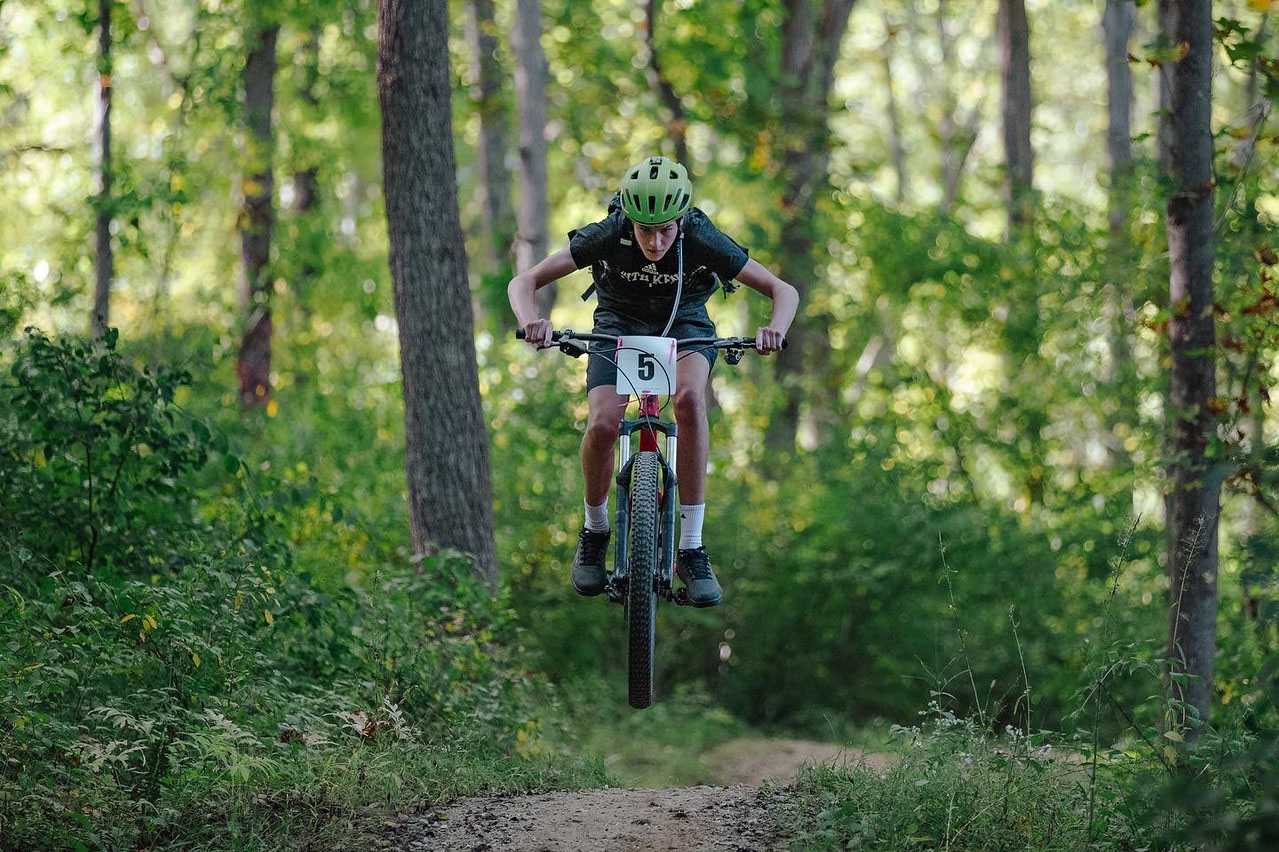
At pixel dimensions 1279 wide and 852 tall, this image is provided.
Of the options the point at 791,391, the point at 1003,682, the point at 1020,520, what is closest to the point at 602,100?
the point at 791,391

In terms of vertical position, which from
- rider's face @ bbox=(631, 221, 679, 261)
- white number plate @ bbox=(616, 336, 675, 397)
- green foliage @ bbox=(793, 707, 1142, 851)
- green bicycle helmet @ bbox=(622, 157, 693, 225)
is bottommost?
green foliage @ bbox=(793, 707, 1142, 851)

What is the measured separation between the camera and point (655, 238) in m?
7.29

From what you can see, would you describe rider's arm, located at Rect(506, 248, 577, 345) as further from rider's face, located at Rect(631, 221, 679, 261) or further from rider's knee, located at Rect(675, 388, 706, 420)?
rider's knee, located at Rect(675, 388, 706, 420)

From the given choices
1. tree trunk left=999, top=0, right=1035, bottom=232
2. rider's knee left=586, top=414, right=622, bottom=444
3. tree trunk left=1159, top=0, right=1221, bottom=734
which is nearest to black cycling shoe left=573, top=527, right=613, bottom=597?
rider's knee left=586, top=414, right=622, bottom=444

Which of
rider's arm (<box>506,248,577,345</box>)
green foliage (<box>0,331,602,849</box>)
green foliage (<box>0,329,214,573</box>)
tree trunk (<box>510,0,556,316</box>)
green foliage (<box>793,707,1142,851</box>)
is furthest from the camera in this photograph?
tree trunk (<box>510,0,556,316</box>)

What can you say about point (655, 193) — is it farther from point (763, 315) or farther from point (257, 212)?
point (257, 212)

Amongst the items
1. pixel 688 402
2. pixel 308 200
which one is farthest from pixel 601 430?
pixel 308 200

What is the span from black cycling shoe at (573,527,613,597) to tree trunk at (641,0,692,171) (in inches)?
519

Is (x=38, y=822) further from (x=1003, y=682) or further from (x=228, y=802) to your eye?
(x=1003, y=682)

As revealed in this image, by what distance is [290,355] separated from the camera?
2089 cm

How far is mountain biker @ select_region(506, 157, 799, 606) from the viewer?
23.5ft

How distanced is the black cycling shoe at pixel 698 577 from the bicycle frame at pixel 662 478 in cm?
12

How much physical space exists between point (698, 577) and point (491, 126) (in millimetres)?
14895

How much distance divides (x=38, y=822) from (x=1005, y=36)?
62.7ft
